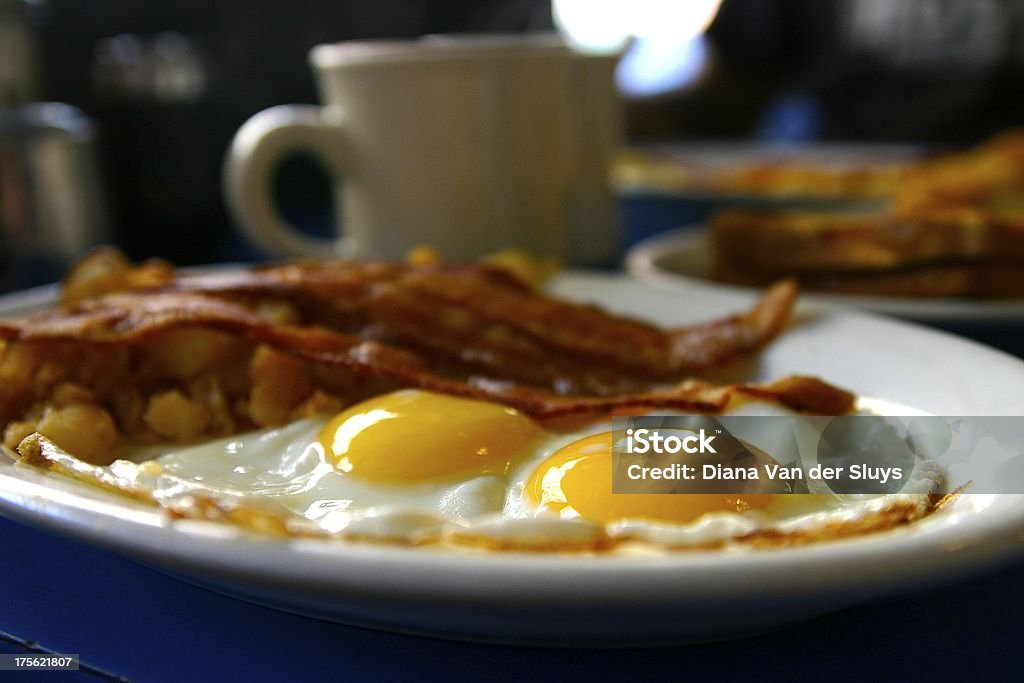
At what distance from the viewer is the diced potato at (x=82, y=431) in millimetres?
626

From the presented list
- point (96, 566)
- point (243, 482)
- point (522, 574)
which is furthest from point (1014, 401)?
point (96, 566)

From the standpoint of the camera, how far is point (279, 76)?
3.29 m

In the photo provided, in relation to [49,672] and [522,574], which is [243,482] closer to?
[49,672]

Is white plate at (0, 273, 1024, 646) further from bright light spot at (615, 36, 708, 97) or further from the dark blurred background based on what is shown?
bright light spot at (615, 36, 708, 97)

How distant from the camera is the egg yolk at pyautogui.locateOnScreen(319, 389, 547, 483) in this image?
24.0 inches

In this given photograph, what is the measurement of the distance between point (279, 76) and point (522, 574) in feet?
10.5

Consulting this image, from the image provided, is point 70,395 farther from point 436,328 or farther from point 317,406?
point 436,328

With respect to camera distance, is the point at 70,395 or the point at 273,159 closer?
the point at 70,395

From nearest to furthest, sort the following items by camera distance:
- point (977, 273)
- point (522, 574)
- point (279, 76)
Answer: point (522, 574), point (977, 273), point (279, 76)

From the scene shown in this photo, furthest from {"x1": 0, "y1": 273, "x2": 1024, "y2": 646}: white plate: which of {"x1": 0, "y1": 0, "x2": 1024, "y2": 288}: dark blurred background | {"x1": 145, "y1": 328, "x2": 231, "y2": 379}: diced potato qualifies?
{"x1": 0, "y1": 0, "x2": 1024, "y2": 288}: dark blurred background

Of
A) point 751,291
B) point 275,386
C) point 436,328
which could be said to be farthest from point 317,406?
point 751,291

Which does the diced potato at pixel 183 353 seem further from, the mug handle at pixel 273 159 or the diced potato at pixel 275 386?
the mug handle at pixel 273 159

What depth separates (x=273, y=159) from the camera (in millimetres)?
1258

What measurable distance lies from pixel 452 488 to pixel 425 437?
0.05 metres
